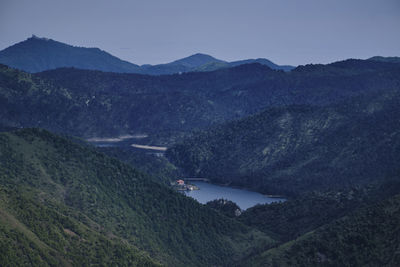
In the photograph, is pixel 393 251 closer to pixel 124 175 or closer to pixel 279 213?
pixel 279 213

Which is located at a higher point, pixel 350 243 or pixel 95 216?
pixel 95 216

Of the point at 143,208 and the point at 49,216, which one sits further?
the point at 143,208

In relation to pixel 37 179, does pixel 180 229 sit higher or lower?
lower

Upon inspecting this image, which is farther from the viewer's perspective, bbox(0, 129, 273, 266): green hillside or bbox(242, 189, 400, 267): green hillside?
bbox(242, 189, 400, 267): green hillside

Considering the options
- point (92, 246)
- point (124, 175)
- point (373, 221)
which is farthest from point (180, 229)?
point (373, 221)

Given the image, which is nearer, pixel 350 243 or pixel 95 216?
pixel 350 243

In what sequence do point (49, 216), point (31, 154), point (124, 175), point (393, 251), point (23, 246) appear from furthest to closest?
point (124, 175)
point (31, 154)
point (49, 216)
point (393, 251)
point (23, 246)

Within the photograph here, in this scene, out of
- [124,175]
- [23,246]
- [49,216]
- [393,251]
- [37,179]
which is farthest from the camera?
[124,175]
